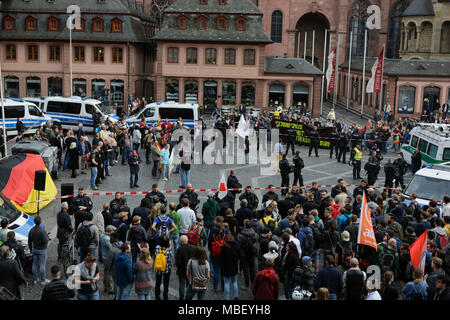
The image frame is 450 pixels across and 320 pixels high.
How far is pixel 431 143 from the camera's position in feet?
85.8

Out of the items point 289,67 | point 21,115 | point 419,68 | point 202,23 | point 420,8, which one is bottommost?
point 21,115

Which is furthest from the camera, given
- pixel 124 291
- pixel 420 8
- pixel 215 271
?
pixel 420 8

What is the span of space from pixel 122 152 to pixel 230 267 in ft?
52.7

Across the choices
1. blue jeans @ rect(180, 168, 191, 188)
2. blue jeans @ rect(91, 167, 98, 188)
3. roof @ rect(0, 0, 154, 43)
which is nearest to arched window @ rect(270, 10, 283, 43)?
roof @ rect(0, 0, 154, 43)

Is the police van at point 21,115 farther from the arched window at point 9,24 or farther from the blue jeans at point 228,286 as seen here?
the blue jeans at point 228,286

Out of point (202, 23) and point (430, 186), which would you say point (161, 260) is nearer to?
point (430, 186)

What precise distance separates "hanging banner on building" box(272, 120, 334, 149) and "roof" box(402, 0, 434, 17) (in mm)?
32072

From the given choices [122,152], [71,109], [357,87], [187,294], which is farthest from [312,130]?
[357,87]

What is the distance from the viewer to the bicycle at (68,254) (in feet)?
46.5

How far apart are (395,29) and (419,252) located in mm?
57635

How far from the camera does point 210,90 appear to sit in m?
49.3

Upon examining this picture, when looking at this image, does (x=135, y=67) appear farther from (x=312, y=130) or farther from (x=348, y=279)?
(x=348, y=279)

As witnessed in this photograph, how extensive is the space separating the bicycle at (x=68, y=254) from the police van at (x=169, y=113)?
20792 millimetres

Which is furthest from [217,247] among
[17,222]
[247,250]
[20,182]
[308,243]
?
[20,182]
